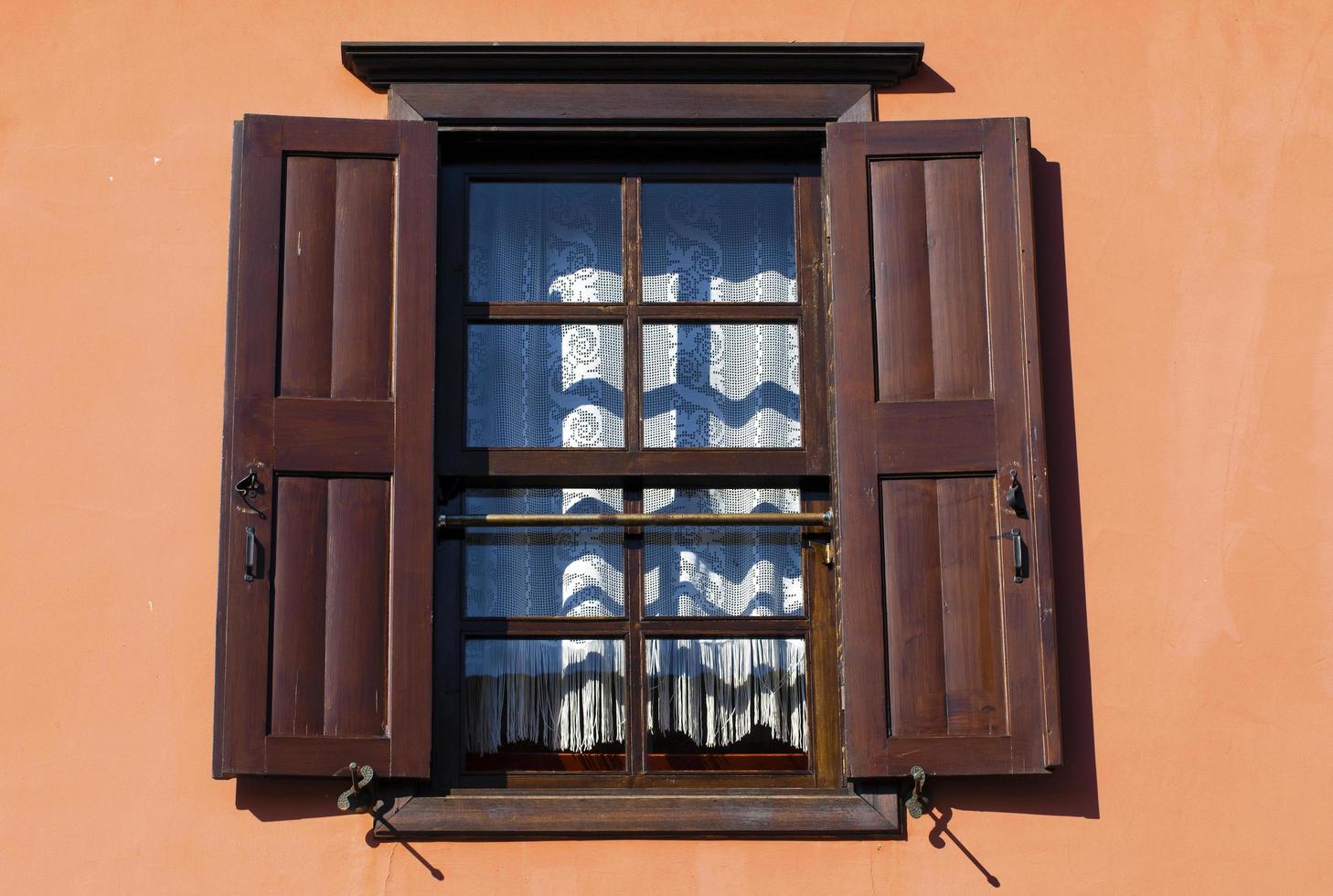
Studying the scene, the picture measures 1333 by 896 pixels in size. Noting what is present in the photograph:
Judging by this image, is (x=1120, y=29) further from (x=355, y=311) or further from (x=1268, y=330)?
(x=355, y=311)

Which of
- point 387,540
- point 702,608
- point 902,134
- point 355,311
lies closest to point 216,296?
point 355,311

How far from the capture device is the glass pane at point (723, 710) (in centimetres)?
347

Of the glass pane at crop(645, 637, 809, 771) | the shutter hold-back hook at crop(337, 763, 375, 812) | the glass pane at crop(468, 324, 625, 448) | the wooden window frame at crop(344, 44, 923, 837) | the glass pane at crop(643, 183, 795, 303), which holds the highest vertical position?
the wooden window frame at crop(344, 44, 923, 837)

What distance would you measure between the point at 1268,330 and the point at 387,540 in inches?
79.2

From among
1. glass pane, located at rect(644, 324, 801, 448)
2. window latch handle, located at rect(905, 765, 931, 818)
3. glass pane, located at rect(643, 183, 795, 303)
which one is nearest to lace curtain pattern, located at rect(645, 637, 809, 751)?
window latch handle, located at rect(905, 765, 931, 818)

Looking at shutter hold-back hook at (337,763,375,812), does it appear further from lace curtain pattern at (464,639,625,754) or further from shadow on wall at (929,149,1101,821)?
shadow on wall at (929,149,1101,821)

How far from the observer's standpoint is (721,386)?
3.64 m

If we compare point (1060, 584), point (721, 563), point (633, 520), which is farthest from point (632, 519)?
point (1060, 584)

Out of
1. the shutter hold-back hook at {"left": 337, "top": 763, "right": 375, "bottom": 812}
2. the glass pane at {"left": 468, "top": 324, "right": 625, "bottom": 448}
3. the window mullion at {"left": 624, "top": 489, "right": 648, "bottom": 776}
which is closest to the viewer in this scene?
the shutter hold-back hook at {"left": 337, "top": 763, "right": 375, "bottom": 812}

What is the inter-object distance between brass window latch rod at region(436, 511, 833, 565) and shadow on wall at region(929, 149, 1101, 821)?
1.70 ft

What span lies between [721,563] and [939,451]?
0.55m

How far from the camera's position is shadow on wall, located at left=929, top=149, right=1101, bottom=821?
3352 millimetres

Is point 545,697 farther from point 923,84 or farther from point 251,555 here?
point 923,84

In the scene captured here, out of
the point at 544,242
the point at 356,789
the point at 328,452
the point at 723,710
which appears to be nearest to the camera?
the point at 356,789
